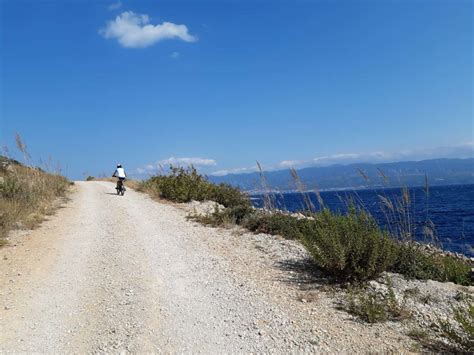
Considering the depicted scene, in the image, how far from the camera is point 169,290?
246 inches

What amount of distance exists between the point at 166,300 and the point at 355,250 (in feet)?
10.7

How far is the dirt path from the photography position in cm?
462

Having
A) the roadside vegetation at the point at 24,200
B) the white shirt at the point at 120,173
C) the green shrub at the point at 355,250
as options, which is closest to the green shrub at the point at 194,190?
the white shirt at the point at 120,173

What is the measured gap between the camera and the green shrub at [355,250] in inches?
258

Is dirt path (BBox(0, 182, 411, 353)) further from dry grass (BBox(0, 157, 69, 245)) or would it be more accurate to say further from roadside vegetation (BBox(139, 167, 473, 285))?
dry grass (BBox(0, 157, 69, 245))

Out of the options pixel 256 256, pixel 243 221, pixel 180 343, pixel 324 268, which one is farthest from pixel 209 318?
pixel 243 221

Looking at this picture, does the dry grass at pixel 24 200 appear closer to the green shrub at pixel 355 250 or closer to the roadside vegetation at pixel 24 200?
the roadside vegetation at pixel 24 200

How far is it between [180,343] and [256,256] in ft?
13.6

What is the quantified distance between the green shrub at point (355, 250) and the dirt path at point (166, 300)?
2.36ft

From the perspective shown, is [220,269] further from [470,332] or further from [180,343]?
[470,332]

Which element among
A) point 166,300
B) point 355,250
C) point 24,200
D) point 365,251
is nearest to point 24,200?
point 24,200

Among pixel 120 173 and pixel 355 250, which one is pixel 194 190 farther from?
pixel 355 250

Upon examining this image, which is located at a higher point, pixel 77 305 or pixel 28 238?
pixel 28 238

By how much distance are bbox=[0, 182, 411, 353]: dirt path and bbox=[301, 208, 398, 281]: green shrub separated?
0.72 metres
